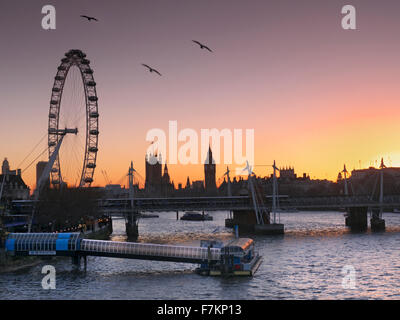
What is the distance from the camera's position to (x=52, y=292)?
43.9 metres

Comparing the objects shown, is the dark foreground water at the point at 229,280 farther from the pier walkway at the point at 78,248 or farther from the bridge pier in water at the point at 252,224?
the bridge pier in water at the point at 252,224

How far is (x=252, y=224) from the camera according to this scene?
114m

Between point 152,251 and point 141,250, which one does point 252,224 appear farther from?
point 141,250

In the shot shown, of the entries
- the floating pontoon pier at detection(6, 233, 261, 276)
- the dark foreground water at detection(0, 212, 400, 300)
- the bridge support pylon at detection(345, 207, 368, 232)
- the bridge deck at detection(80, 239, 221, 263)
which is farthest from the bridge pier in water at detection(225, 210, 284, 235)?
the bridge deck at detection(80, 239, 221, 263)

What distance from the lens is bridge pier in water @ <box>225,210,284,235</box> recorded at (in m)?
97.3

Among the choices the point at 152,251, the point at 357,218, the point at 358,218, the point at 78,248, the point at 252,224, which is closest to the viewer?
the point at 152,251

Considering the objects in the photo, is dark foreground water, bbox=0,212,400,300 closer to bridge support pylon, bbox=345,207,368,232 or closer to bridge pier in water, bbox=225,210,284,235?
bridge pier in water, bbox=225,210,284,235

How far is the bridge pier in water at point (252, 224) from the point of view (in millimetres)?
97312

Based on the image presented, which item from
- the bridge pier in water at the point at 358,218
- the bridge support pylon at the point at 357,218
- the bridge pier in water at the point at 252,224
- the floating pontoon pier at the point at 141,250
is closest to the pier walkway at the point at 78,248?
the floating pontoon pier at the point at 141,250

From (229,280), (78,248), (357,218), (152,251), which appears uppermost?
(78,248)

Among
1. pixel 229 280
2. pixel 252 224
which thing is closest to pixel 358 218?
pixel 252 224
